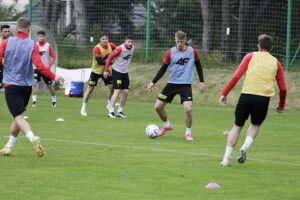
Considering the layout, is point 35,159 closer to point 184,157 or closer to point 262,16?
point 184,157

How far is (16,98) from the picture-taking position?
412 inches

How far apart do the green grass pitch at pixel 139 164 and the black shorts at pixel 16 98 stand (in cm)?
70

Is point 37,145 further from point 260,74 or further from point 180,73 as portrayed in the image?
point 180,73

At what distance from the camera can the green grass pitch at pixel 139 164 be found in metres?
8.11

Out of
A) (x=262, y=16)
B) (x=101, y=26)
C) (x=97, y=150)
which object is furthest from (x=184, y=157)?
(x=101, y=26)

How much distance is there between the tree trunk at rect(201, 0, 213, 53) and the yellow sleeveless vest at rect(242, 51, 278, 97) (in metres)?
17.4

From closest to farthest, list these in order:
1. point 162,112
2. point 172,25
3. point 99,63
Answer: point 162,112 < point 99,63 < point 172,25

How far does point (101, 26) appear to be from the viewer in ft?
101

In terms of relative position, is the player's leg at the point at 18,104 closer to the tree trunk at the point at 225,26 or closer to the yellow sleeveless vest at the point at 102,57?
the yellow sleeveless vest at the point at 102,57

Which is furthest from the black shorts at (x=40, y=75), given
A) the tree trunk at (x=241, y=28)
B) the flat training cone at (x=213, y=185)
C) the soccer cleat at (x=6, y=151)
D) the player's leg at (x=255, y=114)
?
the flat training cone at (x=213, y=185)

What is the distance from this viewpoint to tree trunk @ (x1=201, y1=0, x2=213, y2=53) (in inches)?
1083

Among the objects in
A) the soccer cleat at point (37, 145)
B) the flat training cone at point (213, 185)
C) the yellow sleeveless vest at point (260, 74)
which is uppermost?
the yellow sleeveless vest at point (260, 74)

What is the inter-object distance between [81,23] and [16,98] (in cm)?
2093

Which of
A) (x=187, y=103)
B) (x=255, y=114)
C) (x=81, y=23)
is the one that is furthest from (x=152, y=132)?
(x=81, y=23)
